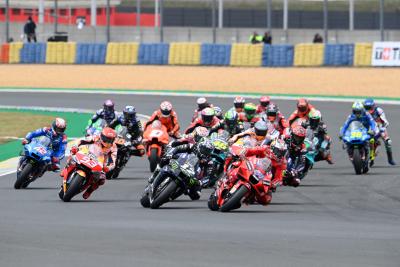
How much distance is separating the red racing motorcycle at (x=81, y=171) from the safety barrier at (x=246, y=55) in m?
41.4

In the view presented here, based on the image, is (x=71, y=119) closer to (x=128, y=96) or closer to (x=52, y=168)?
(x=128, y=96)

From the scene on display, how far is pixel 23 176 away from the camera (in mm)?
21359

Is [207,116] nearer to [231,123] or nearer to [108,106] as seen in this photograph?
[231,123]

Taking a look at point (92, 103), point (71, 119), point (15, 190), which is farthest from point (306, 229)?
point (92, 103)

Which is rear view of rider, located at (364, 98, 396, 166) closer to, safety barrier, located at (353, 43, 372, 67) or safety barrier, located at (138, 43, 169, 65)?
safety barrier, located at (353, 43, 372, 67)

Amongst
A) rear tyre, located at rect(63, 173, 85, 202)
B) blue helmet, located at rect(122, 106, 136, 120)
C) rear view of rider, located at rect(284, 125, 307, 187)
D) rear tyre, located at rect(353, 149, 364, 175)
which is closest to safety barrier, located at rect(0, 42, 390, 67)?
rear tyre, located at rect(353, 149, 364, 175)

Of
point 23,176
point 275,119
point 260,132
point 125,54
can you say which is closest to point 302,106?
point 275,119

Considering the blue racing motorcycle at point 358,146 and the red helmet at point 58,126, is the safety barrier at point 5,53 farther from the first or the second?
the red helmet at point 58,126

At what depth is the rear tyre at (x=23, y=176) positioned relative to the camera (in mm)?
21281

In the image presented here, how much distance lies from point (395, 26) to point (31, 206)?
218 ft

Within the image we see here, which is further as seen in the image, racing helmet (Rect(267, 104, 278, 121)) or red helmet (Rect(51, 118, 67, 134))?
racing helmet (Rect(267, 104, 278, 121))

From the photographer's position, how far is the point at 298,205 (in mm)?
19094

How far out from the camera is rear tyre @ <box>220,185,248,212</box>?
683 inches

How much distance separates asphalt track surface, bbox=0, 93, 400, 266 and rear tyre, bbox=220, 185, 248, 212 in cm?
19
